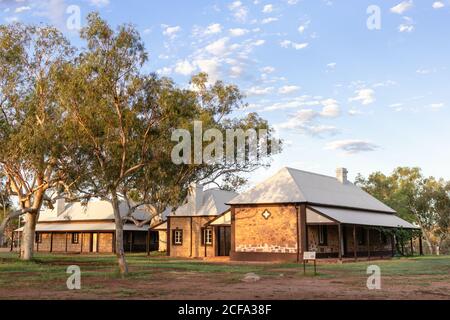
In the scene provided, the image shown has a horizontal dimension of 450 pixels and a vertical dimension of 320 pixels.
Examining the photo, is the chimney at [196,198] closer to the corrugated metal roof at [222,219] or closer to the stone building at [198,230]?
the stone building at [198,230]

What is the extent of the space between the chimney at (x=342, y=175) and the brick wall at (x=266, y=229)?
12.5m

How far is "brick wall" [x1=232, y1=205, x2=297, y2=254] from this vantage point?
33.1 metres

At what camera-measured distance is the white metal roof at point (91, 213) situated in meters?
53.5

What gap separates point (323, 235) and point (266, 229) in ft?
14.0

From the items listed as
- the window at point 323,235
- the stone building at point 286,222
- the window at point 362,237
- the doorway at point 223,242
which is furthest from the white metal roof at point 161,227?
the window at point 362,237

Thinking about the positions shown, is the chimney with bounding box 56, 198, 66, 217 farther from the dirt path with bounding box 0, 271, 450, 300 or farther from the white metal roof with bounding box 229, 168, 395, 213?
the dirt path with bounding box 0, 271, 450, 300

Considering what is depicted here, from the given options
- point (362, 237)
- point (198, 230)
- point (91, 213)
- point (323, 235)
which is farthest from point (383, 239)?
point (91, 213)

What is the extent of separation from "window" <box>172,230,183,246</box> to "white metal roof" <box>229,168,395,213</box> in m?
9.10

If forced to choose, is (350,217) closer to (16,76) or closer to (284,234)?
(284,234)

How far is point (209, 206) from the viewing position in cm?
4269
